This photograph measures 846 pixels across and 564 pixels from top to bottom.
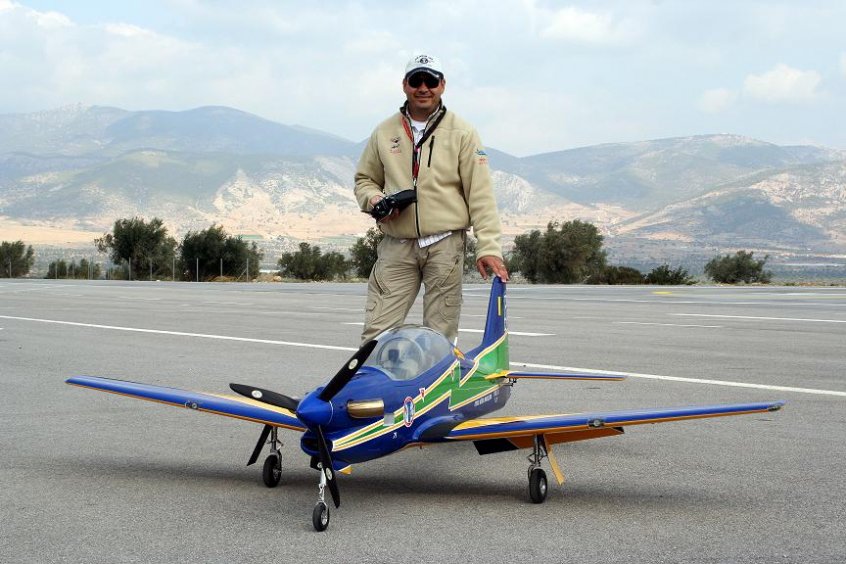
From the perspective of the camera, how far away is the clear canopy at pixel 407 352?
19.0 feet

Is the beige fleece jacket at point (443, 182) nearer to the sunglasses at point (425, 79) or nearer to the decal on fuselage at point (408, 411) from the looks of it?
the sunglasses at point (425, 79)

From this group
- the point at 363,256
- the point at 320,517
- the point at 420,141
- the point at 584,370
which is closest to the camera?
the point at 320,517

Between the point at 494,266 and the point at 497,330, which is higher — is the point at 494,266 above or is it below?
above

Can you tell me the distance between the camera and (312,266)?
73.7 metres

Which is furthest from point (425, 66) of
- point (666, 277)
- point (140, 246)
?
point (140, 246)

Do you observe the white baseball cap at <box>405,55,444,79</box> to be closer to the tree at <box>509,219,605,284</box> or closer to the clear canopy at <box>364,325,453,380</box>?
the clear canopy at <box>364,325,453,380</box>

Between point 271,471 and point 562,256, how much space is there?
6220cm

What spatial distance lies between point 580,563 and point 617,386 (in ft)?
19.1

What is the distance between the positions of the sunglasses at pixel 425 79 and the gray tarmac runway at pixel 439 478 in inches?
92.6

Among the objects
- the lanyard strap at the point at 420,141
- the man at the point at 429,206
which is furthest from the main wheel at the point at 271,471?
the lanyard strap at the point at 420,141

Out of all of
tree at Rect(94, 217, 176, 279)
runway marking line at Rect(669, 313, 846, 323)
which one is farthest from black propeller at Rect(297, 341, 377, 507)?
tree at Rect(94, 217, 176, 279)

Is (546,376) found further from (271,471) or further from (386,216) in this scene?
(271,471)

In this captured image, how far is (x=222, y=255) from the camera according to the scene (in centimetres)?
7081

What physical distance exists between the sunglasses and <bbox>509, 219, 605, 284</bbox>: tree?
59001 mm
